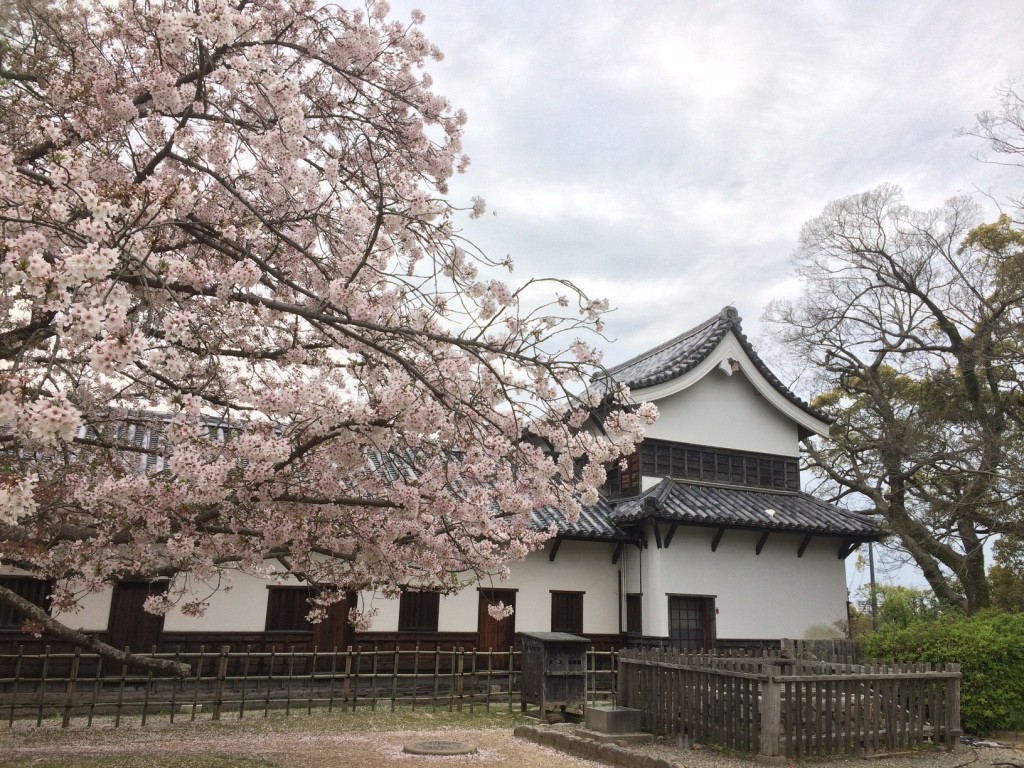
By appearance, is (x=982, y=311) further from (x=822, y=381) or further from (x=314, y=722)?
(x=314, y=722)

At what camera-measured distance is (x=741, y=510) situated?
1684 cm

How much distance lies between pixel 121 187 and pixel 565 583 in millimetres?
13288

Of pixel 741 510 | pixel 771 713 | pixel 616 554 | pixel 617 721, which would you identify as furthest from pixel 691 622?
pixel 771 713

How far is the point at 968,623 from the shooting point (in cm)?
1168

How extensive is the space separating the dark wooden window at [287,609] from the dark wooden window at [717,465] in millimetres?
8141

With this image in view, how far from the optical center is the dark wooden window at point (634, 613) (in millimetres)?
16156

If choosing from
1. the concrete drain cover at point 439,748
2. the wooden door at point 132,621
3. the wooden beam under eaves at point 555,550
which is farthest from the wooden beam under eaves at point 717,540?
the wooden door at point 132,621

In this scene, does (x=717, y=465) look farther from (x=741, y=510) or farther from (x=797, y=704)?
(x=797, y=704)

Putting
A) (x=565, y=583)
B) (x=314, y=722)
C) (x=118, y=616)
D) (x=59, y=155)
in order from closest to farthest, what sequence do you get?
(x=59, y=155) < (x=314, y=722) < (x=118, y=616) < (x=565, y=583)

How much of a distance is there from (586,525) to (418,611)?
402 centimetres

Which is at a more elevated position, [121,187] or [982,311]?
[982,311]

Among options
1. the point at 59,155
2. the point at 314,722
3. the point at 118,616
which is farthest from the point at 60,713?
the point at 59,155

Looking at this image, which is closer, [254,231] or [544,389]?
[254,231]

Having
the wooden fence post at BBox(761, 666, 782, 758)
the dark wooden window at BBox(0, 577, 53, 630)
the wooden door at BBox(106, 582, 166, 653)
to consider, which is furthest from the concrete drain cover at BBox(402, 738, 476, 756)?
the dark wooden window at BBox(0, 577, 53, 630)
